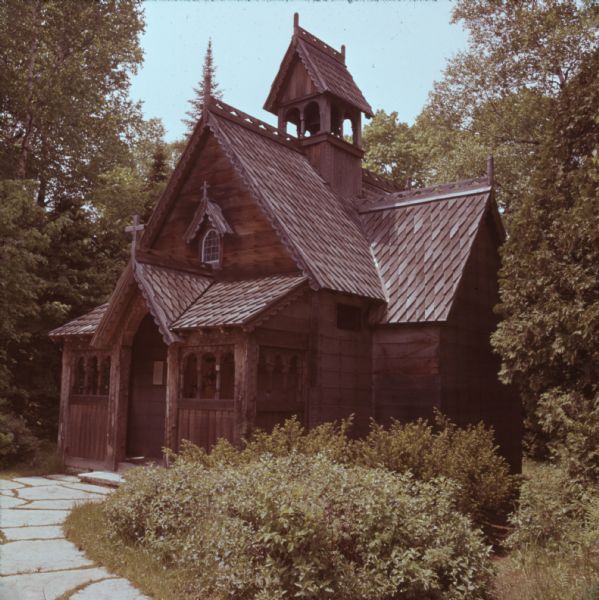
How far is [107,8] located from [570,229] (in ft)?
81.8

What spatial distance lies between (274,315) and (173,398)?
9.30ft

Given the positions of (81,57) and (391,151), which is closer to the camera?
(81,57)

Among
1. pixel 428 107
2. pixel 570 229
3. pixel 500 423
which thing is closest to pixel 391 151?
pixel 428 107

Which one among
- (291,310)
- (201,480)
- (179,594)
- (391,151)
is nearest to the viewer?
(179,594)

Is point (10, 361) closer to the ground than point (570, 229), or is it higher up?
closer to the ground

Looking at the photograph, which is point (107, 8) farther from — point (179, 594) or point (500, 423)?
point (179, 594)

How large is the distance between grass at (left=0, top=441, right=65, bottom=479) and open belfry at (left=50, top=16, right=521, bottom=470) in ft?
1.33

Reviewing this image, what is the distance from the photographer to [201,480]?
866 cm

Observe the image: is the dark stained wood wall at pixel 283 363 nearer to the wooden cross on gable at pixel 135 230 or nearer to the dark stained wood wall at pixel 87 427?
the wooden cross on gable at pixel 135 230

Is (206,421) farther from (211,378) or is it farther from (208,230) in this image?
(208,230)

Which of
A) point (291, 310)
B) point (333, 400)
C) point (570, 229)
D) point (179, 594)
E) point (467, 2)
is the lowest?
point (179, 594)

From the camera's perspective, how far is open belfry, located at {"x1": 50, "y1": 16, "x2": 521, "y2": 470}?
13.6m

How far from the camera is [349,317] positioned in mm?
15891

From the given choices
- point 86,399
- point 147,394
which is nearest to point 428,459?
point 147,394
